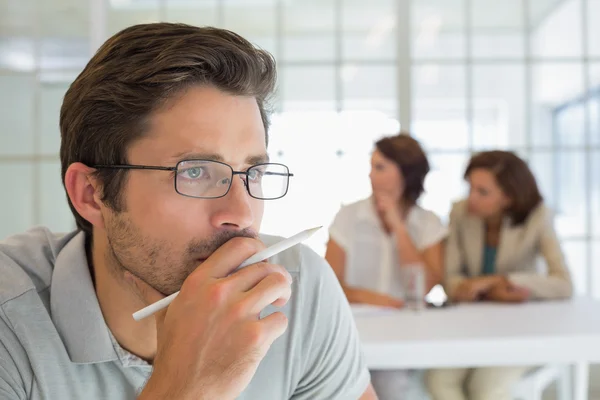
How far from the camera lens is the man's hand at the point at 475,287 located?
2846 mm

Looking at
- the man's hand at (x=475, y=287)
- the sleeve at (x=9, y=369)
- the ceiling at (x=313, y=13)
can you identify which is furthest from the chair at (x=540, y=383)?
the ceiling at (x=313, y=13)

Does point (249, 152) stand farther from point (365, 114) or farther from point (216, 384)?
point (365, 114)

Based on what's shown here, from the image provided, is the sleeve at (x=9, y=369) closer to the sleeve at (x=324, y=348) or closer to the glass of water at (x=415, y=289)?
the sleeve at (x=324, y=348)

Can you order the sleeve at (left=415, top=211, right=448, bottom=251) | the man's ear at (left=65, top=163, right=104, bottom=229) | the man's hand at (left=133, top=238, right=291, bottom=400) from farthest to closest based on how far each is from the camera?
the sleeve at (left=415, top=211, right=448, bottom=251), the man's ear at (left=65, top=163, right=104, bottom=229), the man's hand at (left=133, top=238, right=291, bottom=400)

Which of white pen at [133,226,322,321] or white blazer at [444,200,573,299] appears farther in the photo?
white blazer at [444,200,573,299]

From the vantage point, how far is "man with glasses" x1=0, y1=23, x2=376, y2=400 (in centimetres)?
93

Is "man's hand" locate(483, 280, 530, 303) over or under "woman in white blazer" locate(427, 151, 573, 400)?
under

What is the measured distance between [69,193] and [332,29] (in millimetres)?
3508

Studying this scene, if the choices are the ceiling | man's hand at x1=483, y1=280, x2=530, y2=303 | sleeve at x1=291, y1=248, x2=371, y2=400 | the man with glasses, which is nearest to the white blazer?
man's hand at x1=483, y1=280, x2=530, y2=303

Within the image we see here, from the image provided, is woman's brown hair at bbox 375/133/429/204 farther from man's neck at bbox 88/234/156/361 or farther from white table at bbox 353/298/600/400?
man's neck at bbox 88/234/156/361

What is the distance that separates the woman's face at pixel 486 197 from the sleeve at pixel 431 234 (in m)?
0.18

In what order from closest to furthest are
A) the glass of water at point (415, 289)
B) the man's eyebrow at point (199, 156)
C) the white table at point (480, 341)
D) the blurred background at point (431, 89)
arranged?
the man's eyebrow at point (199, 156), the white table at point (480, 341), the glass of water at point (415, 289), the blurred background at point (431, 89)

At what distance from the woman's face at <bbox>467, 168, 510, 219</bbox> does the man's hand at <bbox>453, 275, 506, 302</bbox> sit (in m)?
0.36

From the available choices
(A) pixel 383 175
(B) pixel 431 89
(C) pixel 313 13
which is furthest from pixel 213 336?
(C) pixel 313 13
